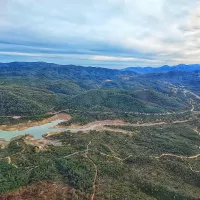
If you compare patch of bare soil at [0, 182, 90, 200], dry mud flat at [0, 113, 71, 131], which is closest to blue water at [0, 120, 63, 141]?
dry mud flat at [0, 113, 71, 131]

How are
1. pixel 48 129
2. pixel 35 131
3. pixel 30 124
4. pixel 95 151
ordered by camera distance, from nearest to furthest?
pixel 95 151
pixel 35 131
pixel 48 129
pixel 30 124

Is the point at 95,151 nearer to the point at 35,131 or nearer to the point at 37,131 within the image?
the point at 37,131

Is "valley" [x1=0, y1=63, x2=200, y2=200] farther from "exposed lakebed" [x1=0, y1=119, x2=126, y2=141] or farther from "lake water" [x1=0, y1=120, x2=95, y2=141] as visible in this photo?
"exposed lakebed" [x1=0, y1=119, x2=126, y2=141]

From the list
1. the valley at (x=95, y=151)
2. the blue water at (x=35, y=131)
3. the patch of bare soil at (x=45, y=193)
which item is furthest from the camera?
the blue water at (x=35, y=131)

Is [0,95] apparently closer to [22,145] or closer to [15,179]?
[22,145]

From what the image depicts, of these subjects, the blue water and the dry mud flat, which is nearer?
the blue water

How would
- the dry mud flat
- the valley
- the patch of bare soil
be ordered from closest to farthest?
the patch of bare soil → the valley → the dry mud flat

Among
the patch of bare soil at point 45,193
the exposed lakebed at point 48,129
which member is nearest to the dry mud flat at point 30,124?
the exposed lakebed at point 48,129

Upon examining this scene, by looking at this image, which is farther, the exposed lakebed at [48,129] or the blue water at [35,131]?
the exposed lakebed at [48,129]

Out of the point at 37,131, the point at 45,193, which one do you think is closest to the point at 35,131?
the point at 37,131

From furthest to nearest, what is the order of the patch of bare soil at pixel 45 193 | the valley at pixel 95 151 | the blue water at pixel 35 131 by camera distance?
the blue water at pixel 35 131
the valley at pixel 95 151
the patch of bare soil at pixel 45 193

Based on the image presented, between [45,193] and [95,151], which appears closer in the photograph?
[45,193]

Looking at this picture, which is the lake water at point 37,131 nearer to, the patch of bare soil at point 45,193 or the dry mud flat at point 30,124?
the dry mud flat at point 30,124
